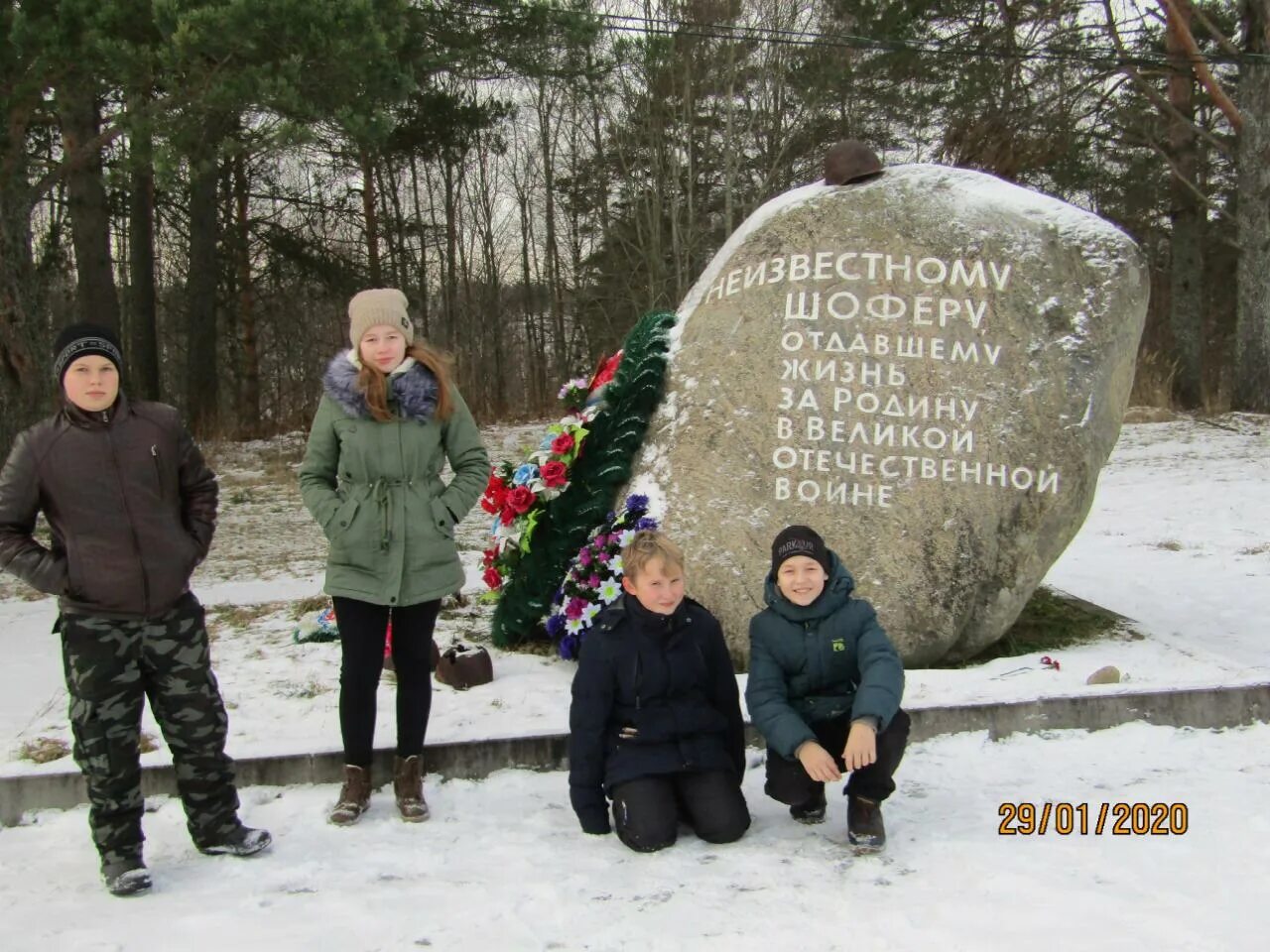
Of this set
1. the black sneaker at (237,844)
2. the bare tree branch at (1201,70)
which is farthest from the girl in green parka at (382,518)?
the bare tree branch at (1201,70)

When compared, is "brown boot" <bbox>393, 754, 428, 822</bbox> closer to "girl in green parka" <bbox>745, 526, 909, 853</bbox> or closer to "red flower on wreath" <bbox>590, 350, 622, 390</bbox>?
"girl in green parka" <bbox>745, 526, 909, 853</bbox>

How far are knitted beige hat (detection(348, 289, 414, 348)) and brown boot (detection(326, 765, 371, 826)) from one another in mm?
1282

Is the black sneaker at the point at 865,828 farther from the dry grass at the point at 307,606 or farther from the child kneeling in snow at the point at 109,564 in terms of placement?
the dry grass at the point at 307,606

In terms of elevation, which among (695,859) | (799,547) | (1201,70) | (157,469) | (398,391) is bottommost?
(695,859)

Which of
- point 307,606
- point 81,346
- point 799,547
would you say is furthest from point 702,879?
point 307,606

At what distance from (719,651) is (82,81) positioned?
709cm

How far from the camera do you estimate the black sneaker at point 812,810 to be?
10.4ft

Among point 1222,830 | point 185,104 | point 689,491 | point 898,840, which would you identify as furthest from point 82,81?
point 1222,830

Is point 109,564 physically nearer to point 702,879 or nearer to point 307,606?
point 702,879

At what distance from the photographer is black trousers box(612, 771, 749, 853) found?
3.00 meters

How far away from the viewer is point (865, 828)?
118 inches

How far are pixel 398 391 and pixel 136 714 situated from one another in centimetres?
114

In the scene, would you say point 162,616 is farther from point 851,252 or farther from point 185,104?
point 185,104

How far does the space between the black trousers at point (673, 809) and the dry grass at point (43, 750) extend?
192 centimetres
